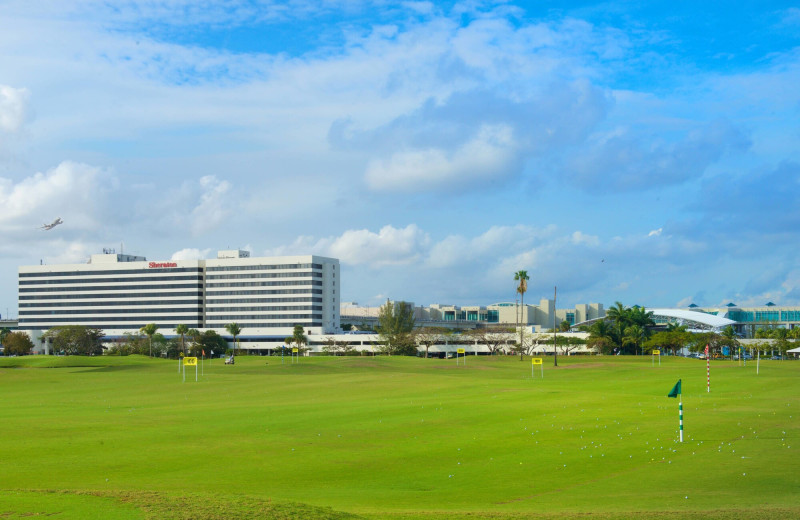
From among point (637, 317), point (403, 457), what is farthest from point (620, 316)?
point (403, 457)

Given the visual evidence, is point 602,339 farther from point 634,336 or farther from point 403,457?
point 403,457

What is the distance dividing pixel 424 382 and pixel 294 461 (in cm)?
4338

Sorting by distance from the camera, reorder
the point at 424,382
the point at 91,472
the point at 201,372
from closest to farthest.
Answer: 1. the point at 91,472
2. the point at 424,382
3. the point at 201,372

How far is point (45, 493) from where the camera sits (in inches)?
666

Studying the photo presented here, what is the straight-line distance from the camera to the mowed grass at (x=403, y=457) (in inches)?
662

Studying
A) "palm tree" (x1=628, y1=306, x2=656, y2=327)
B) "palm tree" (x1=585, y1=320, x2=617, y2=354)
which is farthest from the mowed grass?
"palm tree" (x1=628, y1=306, x2=656, y2=327)

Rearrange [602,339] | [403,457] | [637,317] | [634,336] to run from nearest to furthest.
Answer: [403,457]
[634,336]
[602,339]
[637,317]

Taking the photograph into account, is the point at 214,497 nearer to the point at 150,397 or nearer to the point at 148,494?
the point at 148,494

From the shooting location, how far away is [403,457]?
83.1 feet

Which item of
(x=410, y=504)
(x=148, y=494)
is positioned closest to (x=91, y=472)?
(x=148, y=494)

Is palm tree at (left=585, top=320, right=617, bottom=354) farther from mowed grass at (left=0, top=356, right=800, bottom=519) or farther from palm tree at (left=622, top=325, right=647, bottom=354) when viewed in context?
mowed grass at (left=0, top=356, right=800, bottom=519)

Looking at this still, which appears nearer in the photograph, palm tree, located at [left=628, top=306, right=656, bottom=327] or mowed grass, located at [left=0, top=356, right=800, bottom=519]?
mowed grass, located at [left=0, top=356, right=800, bottom=519]

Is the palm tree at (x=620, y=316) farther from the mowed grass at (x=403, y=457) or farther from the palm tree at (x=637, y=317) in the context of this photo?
the mowed grass at (x=403, y=457)

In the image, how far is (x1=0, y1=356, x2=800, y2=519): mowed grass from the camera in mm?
16812
